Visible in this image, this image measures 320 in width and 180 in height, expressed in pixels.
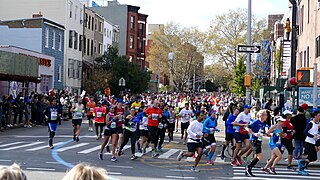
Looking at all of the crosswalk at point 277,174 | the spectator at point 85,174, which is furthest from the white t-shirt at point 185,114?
the spectator at point 85,174

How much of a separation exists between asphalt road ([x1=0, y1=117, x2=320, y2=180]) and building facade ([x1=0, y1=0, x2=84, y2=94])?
92.4 feet

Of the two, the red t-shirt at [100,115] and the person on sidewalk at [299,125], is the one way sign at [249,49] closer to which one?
the person on sidewalk at [299,125]

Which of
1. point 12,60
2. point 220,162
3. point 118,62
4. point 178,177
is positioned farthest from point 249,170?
point 118,62

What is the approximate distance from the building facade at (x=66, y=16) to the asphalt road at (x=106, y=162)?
2815cm

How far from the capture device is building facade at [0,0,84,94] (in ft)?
162

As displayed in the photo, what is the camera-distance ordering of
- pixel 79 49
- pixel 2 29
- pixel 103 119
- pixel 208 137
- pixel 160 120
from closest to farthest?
pixel 208 137 < pixel 160 120 < pixel 103 119 < pixel 2 29 < pixel 79 49

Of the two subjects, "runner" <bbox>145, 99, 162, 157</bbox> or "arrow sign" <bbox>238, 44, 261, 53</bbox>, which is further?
"arrow sign" <bbox>238, 44, 261, 53</bbox>

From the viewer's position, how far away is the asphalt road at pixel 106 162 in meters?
13.6

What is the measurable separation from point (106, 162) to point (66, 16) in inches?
1396

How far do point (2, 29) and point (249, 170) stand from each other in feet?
113

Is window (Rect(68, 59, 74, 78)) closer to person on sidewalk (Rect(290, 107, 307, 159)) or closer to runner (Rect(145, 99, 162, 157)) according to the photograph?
runner (Rect(145, 99, 162, 157))

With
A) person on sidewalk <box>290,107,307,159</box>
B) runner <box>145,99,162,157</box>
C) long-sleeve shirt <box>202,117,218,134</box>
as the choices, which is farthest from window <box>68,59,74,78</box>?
person on sidewalk <box>290,107,307,159</box>

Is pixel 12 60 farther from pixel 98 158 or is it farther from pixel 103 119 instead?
pixel 98 158

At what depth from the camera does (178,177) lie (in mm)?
13453
